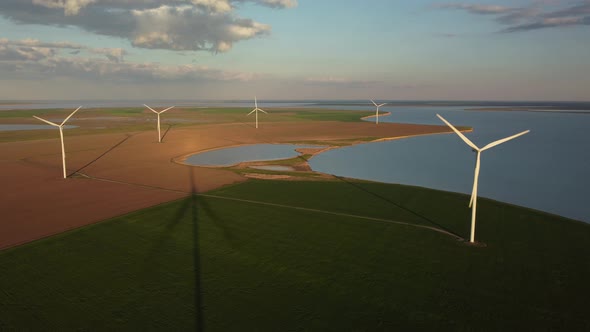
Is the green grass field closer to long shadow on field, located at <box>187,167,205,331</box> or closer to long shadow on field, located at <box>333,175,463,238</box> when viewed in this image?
long shadow on field, located at <box>187,167,205,331</box>

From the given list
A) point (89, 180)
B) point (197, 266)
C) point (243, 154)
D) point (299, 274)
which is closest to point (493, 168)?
point (243, 154)

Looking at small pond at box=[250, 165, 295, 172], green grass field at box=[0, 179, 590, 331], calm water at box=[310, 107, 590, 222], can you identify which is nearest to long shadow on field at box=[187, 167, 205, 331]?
green grass field at box=[0, 179, 590, 331]

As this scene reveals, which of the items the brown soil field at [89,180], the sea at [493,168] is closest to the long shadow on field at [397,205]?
the sea at [493,168]

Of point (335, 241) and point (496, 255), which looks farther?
point (335, 241)

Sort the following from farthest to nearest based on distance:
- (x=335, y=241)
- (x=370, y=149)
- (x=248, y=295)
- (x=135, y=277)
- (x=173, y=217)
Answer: (x=370, y=149) → (x=173, y=217) → (x=335, y=241) → (x=135, y=277) → (x=248, y=295)

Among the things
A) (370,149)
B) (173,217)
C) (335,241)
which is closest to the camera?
(335,241)

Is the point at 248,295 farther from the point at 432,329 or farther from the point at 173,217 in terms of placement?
the point at 173,217

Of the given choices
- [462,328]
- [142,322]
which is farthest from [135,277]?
[462,328]
